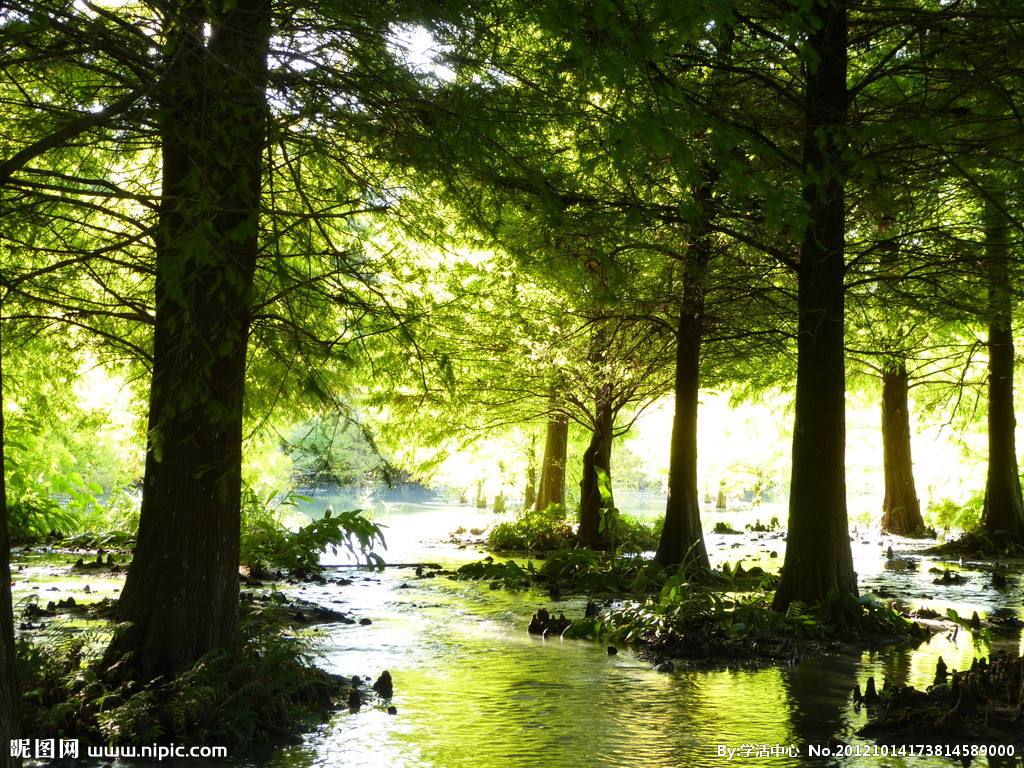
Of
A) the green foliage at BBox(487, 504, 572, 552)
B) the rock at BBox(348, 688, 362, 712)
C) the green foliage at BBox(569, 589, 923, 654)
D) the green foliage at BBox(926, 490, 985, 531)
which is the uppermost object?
the green foliage at BBox(926, 490, 985, 531)

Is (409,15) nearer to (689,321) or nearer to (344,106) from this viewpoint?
(344,106)

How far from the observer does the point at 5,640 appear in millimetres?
3707

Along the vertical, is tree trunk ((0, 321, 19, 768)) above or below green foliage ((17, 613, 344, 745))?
above

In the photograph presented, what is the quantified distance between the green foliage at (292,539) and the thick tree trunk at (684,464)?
450 cm

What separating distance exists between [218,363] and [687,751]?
400 centimetres

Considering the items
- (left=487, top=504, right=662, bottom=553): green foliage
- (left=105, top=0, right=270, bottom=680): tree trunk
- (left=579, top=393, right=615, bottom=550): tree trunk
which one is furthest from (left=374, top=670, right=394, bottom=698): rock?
(left=487, top=504, right=662, bottom=553): green foliage

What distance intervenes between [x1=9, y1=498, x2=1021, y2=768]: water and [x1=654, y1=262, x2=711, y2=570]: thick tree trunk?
288 centimetres

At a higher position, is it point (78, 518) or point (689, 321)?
point (689, 321)

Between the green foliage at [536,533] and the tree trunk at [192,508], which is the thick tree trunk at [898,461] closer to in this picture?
the green foliage at [536,533]

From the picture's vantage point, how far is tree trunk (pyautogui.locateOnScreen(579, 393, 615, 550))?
16.6 m

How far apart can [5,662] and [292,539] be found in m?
11.0

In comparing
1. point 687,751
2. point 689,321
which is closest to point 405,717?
point 687,751

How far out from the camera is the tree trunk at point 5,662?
363 centimetres

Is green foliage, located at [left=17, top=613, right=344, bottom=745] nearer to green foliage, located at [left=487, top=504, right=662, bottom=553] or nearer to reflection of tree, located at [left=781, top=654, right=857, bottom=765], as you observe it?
reflection of tree, located at [left=781, top=654, right=857, bottom=765]
